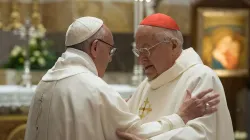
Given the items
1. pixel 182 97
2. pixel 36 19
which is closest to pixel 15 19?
pixel 36 19

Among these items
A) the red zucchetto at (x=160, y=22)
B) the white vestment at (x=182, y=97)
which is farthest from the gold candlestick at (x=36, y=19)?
the red zucchetto at (x=160, y=22)

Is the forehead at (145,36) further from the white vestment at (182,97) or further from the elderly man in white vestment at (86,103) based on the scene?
the elderly man in white vestment at (86,103)

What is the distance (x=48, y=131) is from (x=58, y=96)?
0.23 meters

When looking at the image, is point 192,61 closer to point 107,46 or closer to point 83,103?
point 107,46

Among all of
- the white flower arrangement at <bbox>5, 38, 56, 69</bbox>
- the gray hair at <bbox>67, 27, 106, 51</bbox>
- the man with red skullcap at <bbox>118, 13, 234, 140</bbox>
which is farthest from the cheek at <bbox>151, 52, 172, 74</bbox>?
the white flower arrangement at <bbox>5, 38, 56, 69</bbox>

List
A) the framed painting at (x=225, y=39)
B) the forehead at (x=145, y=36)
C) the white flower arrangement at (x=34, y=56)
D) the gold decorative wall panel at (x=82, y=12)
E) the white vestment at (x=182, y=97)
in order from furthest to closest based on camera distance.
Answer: the framed painting at (x=225, y=39) → the gold decorative wall panel at (x=82, y=12) → the white flower arrangement at (x=34, y=56) → the forehead at (x=145, y=36) → the white vestment at (x=182, y=97)

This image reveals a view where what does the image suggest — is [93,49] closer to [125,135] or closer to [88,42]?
[88,42]

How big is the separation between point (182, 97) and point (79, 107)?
855mm

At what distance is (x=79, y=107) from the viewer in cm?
358

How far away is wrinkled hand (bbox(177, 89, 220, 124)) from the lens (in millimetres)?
3785

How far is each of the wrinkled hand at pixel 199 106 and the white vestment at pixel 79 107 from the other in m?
0.21

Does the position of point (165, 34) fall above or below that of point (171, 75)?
above

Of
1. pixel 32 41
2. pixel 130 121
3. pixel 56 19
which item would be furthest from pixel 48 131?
pixel 56 19

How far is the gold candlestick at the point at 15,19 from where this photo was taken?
863 cm
